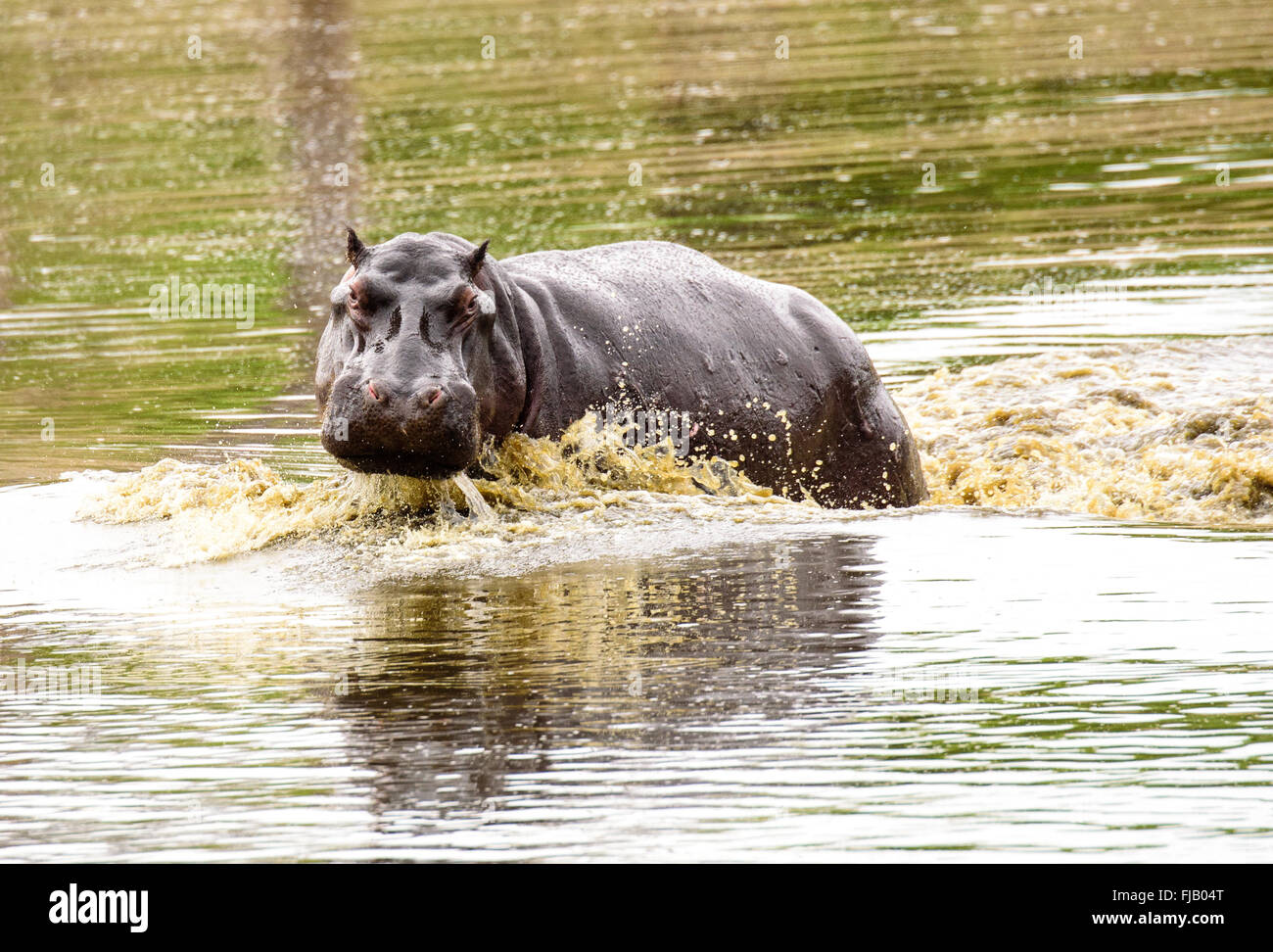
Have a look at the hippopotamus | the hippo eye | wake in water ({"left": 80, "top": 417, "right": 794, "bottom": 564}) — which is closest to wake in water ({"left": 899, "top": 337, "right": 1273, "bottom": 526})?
the hippopotamus

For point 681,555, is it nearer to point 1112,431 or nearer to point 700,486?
point 700,486

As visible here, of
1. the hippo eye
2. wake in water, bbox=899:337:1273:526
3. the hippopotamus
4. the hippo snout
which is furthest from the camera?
wake in water, bbox=899:337:1273:526

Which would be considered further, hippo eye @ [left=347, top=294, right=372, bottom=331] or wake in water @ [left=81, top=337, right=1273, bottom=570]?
wake in water @ [left=81, top=337, right=1273, bottom=570]

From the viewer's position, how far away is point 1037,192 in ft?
56.4

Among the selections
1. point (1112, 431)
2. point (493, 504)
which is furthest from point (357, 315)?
point (1112, 431)

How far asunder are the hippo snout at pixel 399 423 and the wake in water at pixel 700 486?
0.50 meters

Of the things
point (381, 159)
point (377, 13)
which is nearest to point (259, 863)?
point (381, 159)

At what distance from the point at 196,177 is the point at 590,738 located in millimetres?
15983

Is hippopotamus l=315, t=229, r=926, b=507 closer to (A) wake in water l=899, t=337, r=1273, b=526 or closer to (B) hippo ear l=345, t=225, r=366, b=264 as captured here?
(B) hippo ear l=345, t=225, r=366, b=264

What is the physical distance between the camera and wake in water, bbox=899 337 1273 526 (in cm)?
869

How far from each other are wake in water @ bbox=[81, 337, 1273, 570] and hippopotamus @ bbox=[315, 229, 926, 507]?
0.18 metres

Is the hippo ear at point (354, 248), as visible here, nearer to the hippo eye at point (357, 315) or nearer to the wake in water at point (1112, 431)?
the hippo eye at point (357, 315)

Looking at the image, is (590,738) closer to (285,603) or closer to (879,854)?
(879,854)

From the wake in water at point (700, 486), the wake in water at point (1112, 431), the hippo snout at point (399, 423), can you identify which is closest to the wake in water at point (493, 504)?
the wake in water at point (700, 486)
